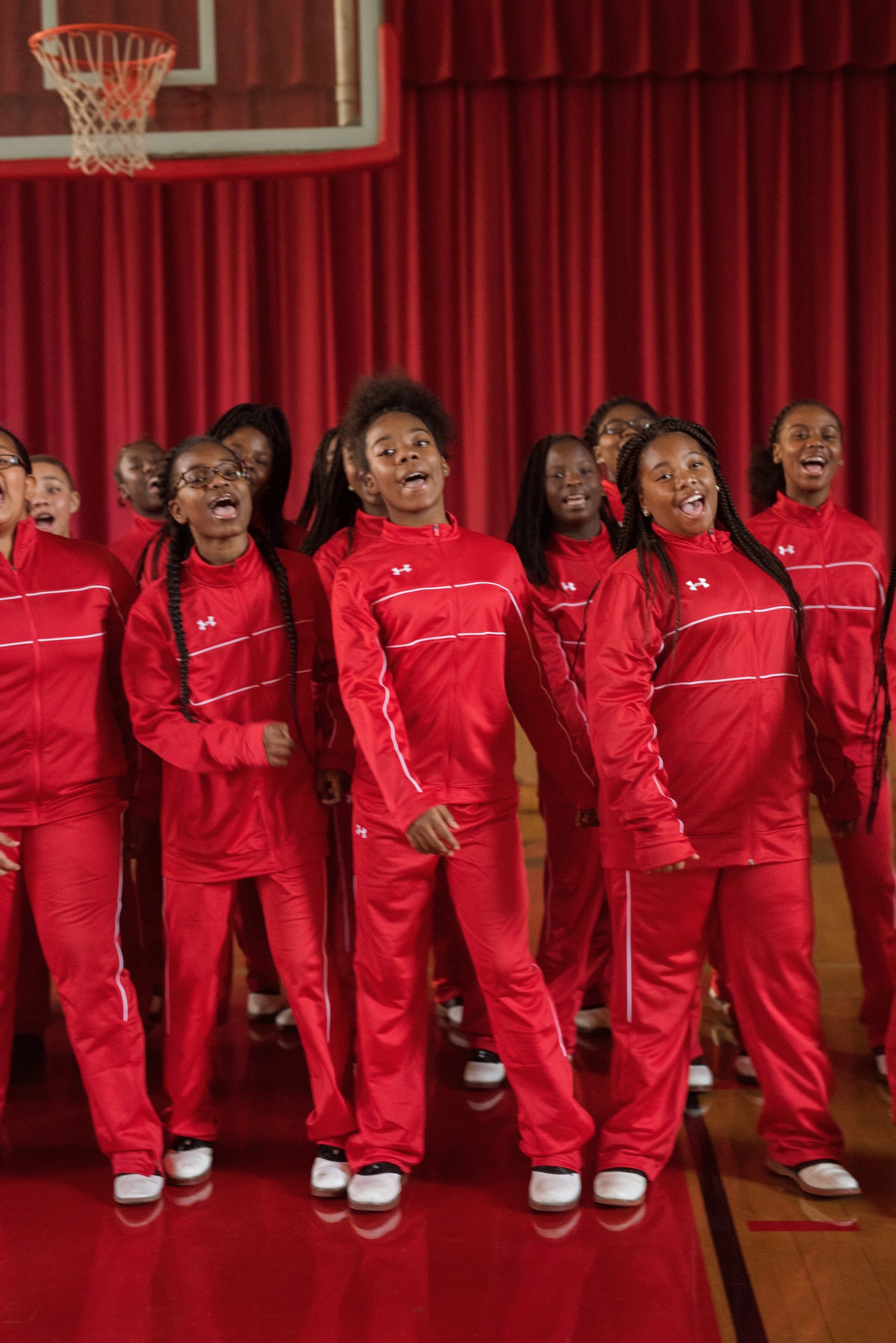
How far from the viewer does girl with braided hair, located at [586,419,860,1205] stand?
264 centimetres

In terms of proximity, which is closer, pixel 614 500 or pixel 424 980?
pixel 424 980

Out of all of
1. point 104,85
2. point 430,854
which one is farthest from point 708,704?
point 104,85

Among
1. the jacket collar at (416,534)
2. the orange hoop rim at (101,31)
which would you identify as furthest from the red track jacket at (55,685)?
the orange hoop rim at (101,31)

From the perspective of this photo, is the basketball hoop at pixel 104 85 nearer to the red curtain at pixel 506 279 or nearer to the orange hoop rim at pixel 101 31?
the orange hoop rim at pixel 101 31

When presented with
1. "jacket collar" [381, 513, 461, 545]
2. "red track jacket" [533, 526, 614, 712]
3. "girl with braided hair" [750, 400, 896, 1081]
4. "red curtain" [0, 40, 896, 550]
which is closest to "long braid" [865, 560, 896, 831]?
"girl with braided hair" [750, 400, 896, 1081]

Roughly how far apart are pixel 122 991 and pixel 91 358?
487cm

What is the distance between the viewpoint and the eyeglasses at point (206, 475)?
9.52ft

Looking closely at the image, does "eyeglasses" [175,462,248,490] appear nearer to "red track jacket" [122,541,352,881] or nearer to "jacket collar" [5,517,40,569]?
"red track jacket" [122,541,352,881]

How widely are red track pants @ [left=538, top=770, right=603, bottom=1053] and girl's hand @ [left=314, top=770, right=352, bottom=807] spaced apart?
0.63 metres

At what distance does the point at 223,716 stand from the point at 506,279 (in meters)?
4.46

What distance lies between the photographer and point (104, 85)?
4555mm

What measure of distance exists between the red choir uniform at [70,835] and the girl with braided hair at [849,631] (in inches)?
65.9

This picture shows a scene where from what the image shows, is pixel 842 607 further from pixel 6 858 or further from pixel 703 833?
pixel 6 858

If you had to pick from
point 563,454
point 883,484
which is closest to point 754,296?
point 883,484
